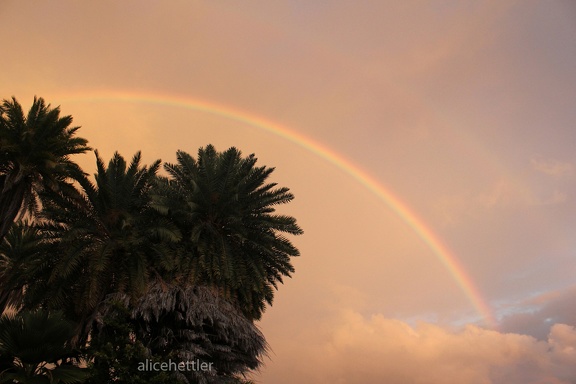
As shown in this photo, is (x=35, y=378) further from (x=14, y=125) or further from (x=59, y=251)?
(x=14, y=125)

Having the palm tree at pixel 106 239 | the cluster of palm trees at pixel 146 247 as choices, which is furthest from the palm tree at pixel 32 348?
the palm tree at pixel 106 239

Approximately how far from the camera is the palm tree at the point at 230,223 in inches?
818

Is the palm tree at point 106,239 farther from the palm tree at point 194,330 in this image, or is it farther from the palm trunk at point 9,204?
the palm trunk at point 9,204

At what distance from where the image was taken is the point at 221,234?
22.0 metres

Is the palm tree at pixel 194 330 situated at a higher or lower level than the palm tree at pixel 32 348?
higher

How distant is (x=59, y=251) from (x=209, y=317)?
26.4ft

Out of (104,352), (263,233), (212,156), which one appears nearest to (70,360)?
(104,352)

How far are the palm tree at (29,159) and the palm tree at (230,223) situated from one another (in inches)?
213

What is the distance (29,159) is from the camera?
20.6 meters

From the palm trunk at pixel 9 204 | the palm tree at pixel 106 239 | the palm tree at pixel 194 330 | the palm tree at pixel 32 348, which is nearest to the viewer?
the palm tree at pixel 32 348

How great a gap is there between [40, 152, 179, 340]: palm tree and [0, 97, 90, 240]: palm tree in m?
1.30

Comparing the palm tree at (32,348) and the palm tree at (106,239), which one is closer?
the palm tree at (32,348)

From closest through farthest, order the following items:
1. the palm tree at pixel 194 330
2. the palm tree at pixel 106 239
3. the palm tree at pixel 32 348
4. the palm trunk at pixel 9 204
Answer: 1. the palm tree at pixel 32 348
2. the palm tree at pixel 194 330
3. the palm tree at pixel 106 239
4. the palm trunk at pixel 9 204

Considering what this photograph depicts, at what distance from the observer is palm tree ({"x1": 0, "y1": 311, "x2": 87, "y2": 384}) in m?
12.1
